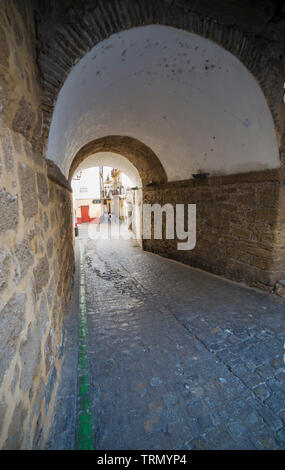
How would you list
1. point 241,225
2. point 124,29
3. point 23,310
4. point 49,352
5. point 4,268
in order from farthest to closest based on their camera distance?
point 241,225 < point 124,29 < point 49,352 < point 23,310 < point 4,268

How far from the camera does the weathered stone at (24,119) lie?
1.25 meters

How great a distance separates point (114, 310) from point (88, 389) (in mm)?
1531

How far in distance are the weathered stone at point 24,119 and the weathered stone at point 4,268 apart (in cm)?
72

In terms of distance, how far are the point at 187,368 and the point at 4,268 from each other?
6.79 ft

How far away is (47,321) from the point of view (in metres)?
1.76

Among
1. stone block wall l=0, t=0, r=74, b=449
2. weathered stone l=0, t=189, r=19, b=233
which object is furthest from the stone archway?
weathered stone l=0, t=189, r=19, b=233

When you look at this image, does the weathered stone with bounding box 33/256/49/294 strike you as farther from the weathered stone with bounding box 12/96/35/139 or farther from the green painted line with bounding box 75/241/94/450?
the green painted line with bounding box 75/241/94/450

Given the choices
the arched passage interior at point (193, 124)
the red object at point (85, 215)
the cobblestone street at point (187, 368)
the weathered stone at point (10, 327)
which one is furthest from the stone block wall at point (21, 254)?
the red object at point (85, 215)

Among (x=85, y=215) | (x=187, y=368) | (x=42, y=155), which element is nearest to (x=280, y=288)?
(x=187, y=368)

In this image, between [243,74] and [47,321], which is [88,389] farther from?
[243,74]

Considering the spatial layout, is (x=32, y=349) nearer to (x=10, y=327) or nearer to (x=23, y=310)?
(x=23, y=310)

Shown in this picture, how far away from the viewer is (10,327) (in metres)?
1.02

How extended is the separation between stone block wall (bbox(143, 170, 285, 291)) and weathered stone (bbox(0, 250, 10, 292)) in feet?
13.2
